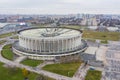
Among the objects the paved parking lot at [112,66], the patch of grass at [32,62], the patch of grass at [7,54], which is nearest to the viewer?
the paved parking lot at [112,66]

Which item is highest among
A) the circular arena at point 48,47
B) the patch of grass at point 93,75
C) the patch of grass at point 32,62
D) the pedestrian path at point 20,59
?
the circular arena at point 48,47

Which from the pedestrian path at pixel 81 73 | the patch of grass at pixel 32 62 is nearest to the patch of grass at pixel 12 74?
the patch of grass at pixel 32 62

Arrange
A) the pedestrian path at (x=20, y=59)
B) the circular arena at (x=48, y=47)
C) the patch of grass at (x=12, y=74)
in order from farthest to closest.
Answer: the circular arena at (x=48, y=47) < the pedestrian path at (x=20, y=59) < the patch of grass at (x=12, y=74)

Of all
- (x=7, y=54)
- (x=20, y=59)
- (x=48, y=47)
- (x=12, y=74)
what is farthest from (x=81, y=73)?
(x=7, y=54)

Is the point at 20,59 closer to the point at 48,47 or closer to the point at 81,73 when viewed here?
the point at 48,47

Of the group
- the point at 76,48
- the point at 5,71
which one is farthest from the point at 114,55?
the point at 5,71

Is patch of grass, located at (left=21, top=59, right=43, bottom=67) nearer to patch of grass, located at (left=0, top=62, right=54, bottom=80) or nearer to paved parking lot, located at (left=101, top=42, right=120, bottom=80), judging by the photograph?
patch of grass, located at (left=0, top=62, right=54, bottom=80)

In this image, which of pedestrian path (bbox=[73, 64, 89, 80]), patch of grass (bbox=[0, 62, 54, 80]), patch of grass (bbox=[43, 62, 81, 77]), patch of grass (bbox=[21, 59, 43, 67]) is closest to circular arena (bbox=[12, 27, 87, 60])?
patch of grass (bbox=[21, 59, 43, 67])

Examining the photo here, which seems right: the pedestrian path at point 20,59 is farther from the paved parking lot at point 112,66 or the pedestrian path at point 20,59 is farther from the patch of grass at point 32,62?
the paved parking lot at point 112,66
